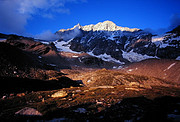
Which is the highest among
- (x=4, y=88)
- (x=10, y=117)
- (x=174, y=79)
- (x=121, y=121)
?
(x=4, y=88)

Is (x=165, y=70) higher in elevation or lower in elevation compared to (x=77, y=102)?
higher

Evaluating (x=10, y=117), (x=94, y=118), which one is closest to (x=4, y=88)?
(x=10, y=117)

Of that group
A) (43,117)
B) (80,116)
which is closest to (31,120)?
(43,117)

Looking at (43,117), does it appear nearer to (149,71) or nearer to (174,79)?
(174,79)

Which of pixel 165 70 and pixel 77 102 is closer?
pixel 77 102

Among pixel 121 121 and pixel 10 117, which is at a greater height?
pixel 10 117

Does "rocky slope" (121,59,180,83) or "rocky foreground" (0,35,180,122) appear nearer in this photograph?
"rocky foreground" (0,35,180,122)

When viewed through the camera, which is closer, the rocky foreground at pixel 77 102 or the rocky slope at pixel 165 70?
the rocky foreground at pixel 77 102

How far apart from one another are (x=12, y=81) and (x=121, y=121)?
21712mm

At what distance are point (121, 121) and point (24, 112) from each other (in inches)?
329

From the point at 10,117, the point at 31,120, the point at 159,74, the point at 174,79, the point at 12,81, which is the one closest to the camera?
the point at 31,120

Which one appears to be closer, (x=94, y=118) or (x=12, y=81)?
(x=94, y=118)

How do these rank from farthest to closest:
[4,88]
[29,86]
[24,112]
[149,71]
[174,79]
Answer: [149,71] < [174,79] < [29,86] < [4,88] < [24,112]

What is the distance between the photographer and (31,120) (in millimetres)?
7781
